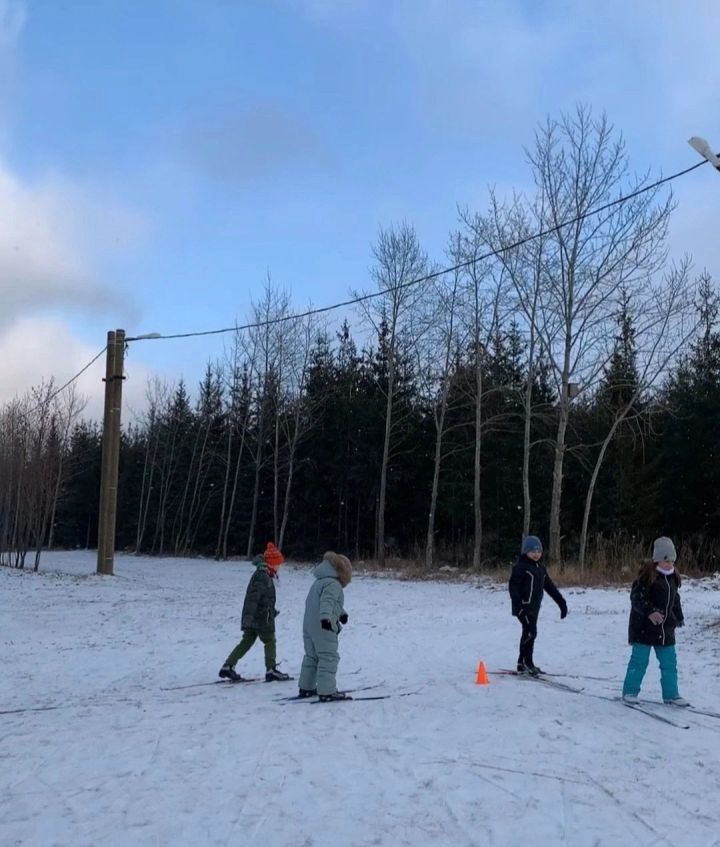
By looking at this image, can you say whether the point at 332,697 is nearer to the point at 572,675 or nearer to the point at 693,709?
A: the point at 572,675

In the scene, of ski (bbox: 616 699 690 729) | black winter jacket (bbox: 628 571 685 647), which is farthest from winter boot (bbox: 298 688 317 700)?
black winter jacket (bbox: 628 571 685 647)

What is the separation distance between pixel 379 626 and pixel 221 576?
21354 millimetres

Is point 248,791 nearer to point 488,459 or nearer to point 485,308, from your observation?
point 485,308

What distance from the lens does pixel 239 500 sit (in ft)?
195

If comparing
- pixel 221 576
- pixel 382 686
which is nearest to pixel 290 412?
pixel 221 576

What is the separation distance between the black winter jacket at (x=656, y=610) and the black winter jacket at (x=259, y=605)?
450 cm

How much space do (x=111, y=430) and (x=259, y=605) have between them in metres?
16.9

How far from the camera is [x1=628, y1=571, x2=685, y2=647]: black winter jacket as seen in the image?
9219 mm

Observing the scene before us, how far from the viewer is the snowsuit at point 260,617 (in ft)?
37.4

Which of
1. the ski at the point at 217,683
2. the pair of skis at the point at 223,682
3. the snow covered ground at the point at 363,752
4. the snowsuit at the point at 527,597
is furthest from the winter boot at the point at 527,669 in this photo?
the ski at the point at 217,683

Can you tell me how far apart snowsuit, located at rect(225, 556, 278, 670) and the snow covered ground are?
2.57 ft

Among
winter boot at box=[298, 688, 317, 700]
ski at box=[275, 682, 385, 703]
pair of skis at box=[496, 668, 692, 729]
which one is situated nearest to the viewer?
pair of skis at box=[496, 668, 692, 729]

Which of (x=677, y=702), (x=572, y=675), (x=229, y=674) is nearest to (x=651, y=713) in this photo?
(x=677, y=702)

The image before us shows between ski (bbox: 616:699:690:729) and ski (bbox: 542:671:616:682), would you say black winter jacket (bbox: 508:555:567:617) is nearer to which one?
ski (bbox: 542:671:616:682)
